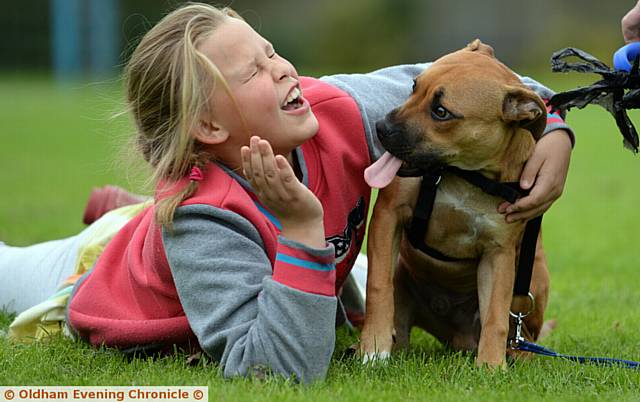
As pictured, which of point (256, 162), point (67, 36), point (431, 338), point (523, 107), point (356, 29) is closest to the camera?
point (256, 162)

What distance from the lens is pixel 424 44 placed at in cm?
3316

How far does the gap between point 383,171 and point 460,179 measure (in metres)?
0.33

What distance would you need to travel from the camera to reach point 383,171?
3750 millimetres

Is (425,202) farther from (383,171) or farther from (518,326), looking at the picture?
(518,326)

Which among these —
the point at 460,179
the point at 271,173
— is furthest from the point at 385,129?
the point at 271,173

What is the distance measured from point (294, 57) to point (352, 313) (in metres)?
27.7

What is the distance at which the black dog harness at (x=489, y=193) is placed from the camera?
3.81 metres

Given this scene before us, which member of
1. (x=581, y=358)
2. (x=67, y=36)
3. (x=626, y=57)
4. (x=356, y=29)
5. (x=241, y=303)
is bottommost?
(x=356, y=29)

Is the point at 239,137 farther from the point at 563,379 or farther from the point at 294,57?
the point at 294,57

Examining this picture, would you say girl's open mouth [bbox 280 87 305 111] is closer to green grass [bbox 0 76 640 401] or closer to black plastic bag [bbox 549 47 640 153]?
green grass [bbox 0 76 640 401]

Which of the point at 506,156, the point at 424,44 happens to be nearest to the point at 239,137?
the point at 506,156

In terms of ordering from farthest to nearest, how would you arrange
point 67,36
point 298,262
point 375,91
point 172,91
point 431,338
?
1. point 67,36
2. point 431,338
3. point 375,91
4. point 172,91
5. point 298,262

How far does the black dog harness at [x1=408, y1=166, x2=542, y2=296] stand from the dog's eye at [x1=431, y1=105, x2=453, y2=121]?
0.71 feet

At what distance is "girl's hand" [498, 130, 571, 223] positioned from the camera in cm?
377
